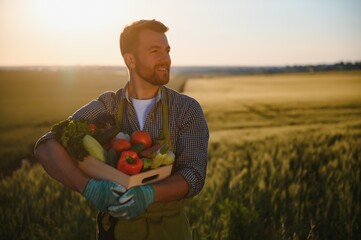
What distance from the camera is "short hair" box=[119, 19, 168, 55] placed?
2.56 m

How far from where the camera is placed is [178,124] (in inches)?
100

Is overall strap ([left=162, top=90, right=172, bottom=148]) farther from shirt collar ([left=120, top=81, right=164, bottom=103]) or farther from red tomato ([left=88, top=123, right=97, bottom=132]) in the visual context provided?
red tomato ([left=88, top=123, right=97, bottom=132])

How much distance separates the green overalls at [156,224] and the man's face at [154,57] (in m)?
0.18

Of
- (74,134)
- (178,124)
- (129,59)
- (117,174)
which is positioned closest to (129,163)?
(117,174)

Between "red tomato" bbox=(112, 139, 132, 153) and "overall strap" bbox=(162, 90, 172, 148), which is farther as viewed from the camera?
"overall strap" bbox=(162, 90, 172, 148)

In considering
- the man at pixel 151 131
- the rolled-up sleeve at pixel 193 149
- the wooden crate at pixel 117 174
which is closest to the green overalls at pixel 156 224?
the man at pixel 151 131

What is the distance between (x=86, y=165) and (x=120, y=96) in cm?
58

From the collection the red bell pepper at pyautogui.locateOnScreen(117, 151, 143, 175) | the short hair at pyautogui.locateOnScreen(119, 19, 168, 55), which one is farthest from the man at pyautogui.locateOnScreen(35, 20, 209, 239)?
the red bell pepper at pyautogui.locateOnScreen(117, 151, 143, 175)

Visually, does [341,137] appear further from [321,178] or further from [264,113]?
[264,113]

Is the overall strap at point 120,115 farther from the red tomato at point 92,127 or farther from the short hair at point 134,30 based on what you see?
the short hair at point 134,30

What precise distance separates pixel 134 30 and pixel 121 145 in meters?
0.77

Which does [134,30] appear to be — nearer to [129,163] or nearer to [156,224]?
[129,163]

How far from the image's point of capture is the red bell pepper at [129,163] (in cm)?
214

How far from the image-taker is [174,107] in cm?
257
